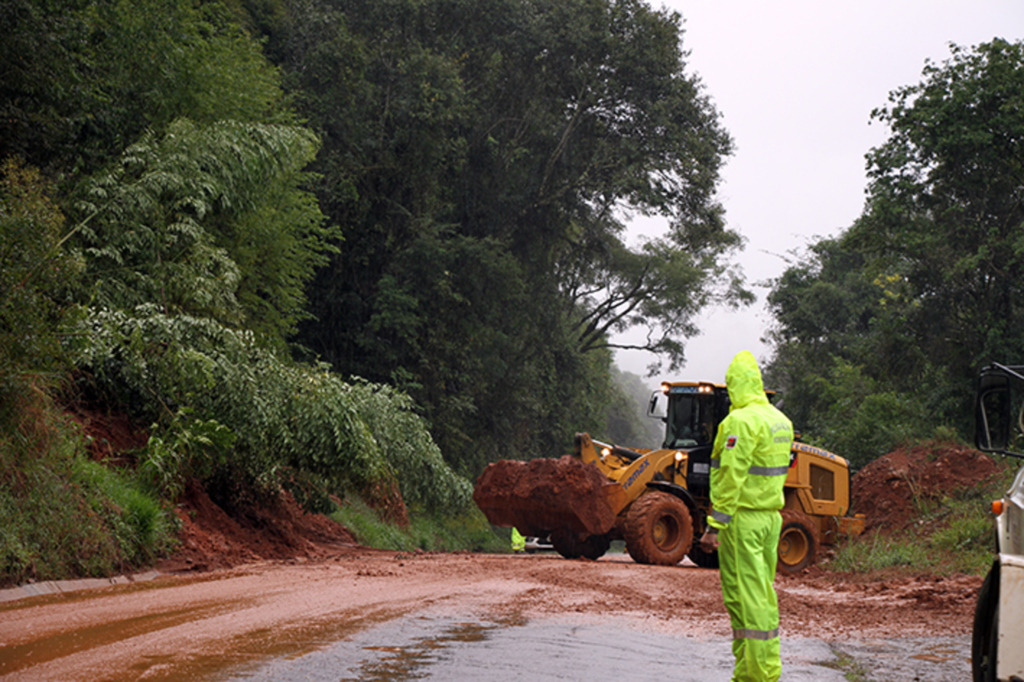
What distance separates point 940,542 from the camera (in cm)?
1592

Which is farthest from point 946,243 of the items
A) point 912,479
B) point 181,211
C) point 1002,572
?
point 1002,572

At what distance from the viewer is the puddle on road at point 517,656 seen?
6.17 metres

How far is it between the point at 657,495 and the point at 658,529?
1.77 feet

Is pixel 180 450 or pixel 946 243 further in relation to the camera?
pixel 946 243

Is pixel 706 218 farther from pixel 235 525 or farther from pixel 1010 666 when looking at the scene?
pixel 1010 666

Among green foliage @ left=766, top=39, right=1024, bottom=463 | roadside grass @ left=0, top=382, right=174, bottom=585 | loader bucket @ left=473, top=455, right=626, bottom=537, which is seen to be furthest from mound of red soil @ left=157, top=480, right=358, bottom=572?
green foliage @ left=766, top=39, right=1024, bottom=463

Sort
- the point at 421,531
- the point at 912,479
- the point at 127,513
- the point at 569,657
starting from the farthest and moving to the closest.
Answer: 1. the point at 421,531
2. the point at 912,479
3. the point at 127,513
4. the point at 569,657

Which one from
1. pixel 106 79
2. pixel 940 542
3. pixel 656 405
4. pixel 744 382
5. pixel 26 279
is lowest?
pixel 940 542

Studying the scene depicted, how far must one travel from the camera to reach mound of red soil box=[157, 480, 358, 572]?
12523 mm

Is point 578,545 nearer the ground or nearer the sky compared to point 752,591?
nearer the ground

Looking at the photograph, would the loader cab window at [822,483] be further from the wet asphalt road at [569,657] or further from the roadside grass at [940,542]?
the wet asphalt road at [569,657]

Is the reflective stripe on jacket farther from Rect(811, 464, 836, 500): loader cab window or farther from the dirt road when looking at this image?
Rect(811, 464, 836, 500): loader cab window

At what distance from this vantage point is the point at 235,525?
14.7 meters

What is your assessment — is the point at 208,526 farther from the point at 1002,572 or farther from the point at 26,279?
the point at 1002,572
